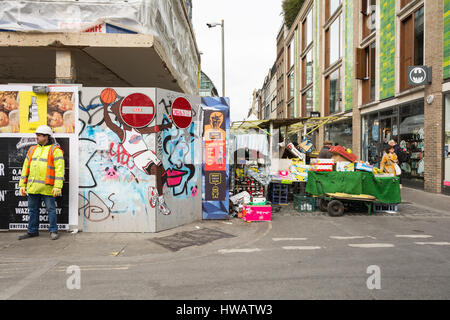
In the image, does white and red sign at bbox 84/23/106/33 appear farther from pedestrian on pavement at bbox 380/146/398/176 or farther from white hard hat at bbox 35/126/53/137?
pedestrian on pavement at bbox 380/146/398/176

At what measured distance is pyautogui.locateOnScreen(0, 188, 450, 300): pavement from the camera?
3.67 metres

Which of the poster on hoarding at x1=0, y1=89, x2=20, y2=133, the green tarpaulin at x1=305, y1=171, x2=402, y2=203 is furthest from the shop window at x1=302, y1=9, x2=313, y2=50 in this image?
the poster on hoarding at x1=0, y1=89, x2=20, y2=133

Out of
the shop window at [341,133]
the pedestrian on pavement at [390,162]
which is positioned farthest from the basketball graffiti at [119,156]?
the shop window at [341,133]

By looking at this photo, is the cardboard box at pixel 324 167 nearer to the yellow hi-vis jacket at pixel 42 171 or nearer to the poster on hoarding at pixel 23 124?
the poster on hoarding at pixel 23 124

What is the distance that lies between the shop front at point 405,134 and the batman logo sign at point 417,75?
3.44ft

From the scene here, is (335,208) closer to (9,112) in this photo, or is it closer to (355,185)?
(355,185)

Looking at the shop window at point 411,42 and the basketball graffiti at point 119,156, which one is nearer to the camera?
the basketball graffiti at point 119,156

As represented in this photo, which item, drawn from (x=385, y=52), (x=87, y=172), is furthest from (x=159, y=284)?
(x=385, y=52)

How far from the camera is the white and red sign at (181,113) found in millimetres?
6887

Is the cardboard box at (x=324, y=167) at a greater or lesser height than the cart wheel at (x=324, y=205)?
greater

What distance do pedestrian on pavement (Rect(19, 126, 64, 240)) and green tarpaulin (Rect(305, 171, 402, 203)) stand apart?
20.5 feet

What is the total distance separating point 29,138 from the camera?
21.2 ft

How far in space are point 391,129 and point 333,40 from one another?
441 inches

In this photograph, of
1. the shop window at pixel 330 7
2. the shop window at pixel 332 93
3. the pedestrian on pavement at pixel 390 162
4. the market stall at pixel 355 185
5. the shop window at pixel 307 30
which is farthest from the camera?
the shop window at pixel 307 30
